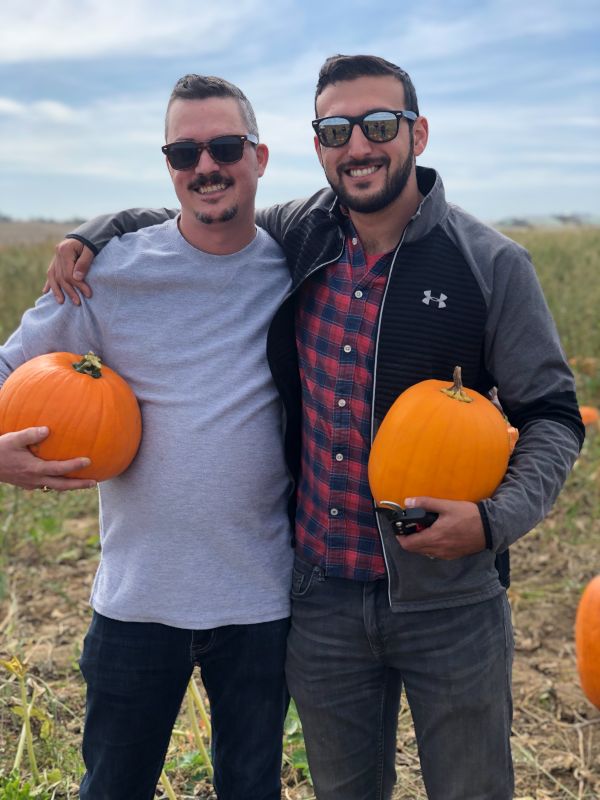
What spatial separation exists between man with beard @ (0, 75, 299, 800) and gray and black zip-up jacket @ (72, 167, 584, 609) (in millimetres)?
373

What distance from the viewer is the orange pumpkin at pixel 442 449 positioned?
2.22 metres

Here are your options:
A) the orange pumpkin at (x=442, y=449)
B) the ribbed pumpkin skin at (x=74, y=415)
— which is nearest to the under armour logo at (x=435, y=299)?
the orange pumpkin at (x=442, y=449)

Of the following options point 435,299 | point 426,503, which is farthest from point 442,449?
point 435,299

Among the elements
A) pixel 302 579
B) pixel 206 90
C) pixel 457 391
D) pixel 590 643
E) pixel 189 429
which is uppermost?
pixel 206 90

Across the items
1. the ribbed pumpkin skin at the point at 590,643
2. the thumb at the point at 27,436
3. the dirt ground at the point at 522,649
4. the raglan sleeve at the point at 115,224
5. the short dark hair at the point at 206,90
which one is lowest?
the dirt ground at the point at 522,649

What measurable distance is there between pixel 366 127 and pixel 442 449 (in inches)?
37.1

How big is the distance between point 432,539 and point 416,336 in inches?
23.2

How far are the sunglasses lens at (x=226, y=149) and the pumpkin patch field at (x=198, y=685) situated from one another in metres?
1.80

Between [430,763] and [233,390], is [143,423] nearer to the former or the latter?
[233,390]

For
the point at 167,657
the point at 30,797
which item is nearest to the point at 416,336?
the point at 167,657

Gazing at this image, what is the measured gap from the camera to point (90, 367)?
101 inches

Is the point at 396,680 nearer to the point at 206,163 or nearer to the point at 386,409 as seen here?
the point at 386,409

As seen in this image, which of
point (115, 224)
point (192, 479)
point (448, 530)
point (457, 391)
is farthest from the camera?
point (115, 224)

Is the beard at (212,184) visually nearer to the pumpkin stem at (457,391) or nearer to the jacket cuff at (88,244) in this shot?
the jacket cuff at (88,244)
